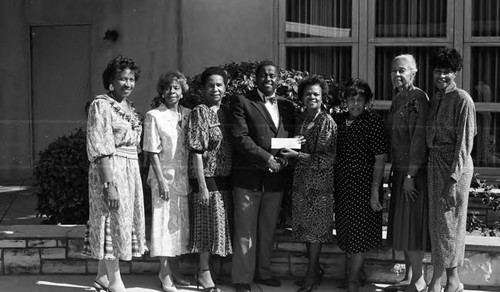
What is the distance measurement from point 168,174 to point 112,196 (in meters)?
0.52

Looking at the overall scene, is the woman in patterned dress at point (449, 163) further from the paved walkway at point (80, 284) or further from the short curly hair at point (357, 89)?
the paved walkway at point (80, 284)

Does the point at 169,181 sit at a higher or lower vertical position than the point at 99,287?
higher

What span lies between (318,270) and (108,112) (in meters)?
2.03

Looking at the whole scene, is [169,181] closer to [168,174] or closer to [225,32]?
[168,174]

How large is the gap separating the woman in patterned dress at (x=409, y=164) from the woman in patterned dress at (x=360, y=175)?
0.13 m

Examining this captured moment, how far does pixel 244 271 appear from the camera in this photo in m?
5.51

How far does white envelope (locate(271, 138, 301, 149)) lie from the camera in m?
5.44

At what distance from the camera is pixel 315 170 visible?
550 centimetres

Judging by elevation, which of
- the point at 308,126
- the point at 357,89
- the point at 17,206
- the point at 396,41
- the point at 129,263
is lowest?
the point at 129,263

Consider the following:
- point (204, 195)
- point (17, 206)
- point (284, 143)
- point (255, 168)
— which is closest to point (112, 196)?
point (204, 195)

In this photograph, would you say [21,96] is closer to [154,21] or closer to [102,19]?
[102,19]

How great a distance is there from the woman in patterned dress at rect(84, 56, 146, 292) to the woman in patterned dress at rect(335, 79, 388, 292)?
5.06 feet

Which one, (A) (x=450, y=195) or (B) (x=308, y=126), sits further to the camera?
(B) (x=308, y=126)

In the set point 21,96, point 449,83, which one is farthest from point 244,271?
point 21,96
